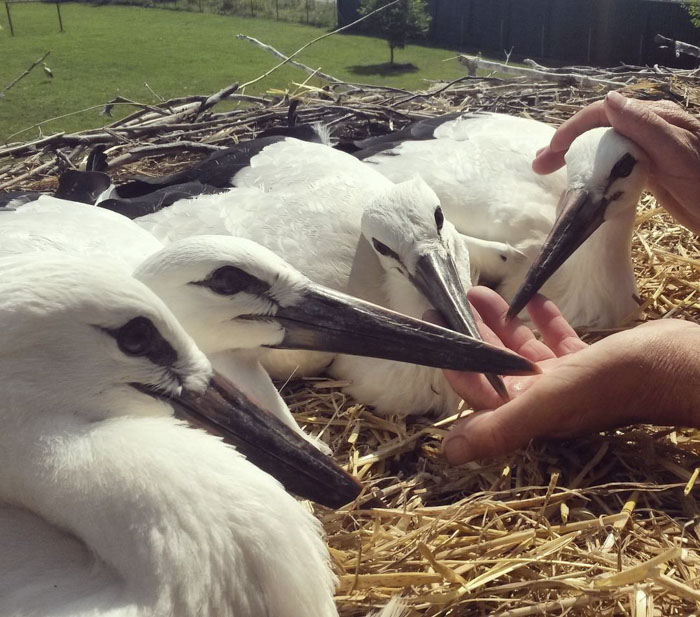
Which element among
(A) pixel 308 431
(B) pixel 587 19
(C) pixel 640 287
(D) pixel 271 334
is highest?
(B) pixel 587 19

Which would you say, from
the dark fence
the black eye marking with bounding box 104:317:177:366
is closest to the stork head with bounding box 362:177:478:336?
the black eye marking with bounding box 104:317:177:366

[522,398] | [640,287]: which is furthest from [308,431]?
[640,287]

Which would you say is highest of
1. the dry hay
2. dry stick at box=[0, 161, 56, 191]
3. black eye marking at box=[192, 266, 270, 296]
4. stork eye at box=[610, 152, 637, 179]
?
stork eye at box=[610, 152, 637, 179]

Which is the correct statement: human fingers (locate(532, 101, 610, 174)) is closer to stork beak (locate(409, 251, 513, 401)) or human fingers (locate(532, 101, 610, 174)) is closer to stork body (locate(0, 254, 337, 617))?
stork beak (locate(409, 251, 513, 401))

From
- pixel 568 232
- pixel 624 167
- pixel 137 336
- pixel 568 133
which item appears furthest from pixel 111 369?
pixel 568 133

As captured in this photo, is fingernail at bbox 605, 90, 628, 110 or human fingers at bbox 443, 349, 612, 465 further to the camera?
fingernail at bbox 605, 90, 628, 110

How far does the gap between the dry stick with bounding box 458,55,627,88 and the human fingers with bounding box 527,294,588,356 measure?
6.82 feet

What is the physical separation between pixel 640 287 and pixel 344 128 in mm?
1479

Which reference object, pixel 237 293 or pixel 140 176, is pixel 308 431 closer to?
pixel 237 293

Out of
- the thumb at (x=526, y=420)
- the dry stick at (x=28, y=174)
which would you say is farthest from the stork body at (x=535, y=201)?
the dry stick at (x=28, y=174)

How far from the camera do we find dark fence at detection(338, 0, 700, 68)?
4.99 m

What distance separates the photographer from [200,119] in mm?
3426

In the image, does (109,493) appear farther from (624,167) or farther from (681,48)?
(681,48)

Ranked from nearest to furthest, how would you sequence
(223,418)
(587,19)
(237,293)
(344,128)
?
(223,418) → (237,293) → (344,128) → (587,19)
